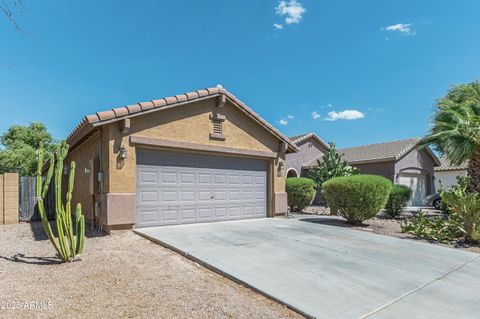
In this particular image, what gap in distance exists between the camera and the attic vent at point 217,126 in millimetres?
11058

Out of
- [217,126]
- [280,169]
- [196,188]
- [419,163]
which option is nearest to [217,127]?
→ [217,126]

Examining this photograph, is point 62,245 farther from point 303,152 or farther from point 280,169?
point 303,152

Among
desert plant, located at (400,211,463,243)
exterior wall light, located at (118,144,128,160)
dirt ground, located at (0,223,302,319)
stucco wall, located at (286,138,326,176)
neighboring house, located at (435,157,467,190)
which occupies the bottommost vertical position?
desert plant, located at (400,211,463,243)

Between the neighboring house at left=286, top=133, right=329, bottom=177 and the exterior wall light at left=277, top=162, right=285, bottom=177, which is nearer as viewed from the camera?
the exterior wall light at left=277, top=162, right=285, bottom=177

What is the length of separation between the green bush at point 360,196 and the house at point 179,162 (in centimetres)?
265

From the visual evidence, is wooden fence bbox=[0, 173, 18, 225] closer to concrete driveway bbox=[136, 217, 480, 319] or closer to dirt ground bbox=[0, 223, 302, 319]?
dirt ground bbox=[0, 223, 302, 319]

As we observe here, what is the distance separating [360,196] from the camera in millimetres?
10828

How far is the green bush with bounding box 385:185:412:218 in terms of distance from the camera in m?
15.0

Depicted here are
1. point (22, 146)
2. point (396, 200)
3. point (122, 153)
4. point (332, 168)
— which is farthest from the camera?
point (22, 146)

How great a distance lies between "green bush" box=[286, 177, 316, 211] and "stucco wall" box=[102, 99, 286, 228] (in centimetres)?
299

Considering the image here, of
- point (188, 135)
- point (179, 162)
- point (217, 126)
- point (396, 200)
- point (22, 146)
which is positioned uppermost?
point (22, 146)

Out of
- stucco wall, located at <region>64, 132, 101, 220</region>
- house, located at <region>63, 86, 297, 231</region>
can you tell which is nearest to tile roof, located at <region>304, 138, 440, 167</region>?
house, located at <region>63, 86, 297, 231</region>

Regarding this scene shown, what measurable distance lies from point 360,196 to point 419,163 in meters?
15.7

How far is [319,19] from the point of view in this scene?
570 inches
